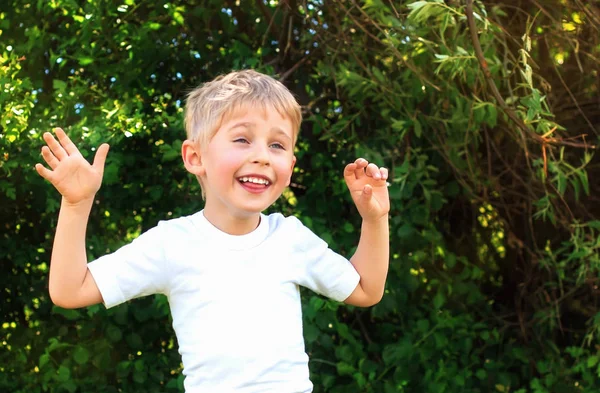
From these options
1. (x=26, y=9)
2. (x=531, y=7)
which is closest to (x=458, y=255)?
(x=531, y=7)

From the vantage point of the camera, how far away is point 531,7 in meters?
3.66

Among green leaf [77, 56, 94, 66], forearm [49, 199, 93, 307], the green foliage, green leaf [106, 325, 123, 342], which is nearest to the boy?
forearm [49, 199, 93, 307]

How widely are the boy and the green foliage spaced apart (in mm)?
1139

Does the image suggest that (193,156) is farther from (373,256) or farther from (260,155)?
(373,256)

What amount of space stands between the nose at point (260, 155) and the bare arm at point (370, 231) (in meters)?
0.22

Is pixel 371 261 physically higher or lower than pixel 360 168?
lower

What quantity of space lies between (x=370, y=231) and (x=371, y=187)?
0.12m

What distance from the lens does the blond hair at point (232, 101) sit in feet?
6.91

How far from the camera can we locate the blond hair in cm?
211

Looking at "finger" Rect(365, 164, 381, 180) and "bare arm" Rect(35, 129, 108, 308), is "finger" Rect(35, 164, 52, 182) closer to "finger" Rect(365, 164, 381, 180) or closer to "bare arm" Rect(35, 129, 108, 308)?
"bare arm" Rect(35, 129, 108, 308)

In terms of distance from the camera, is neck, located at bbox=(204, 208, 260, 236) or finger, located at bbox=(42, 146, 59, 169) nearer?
finger, located at bbox=(42, 146, 59, 169)

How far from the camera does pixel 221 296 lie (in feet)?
6.63

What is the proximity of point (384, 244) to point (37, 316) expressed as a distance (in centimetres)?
194

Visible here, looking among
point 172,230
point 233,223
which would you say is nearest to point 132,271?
point 172,230
